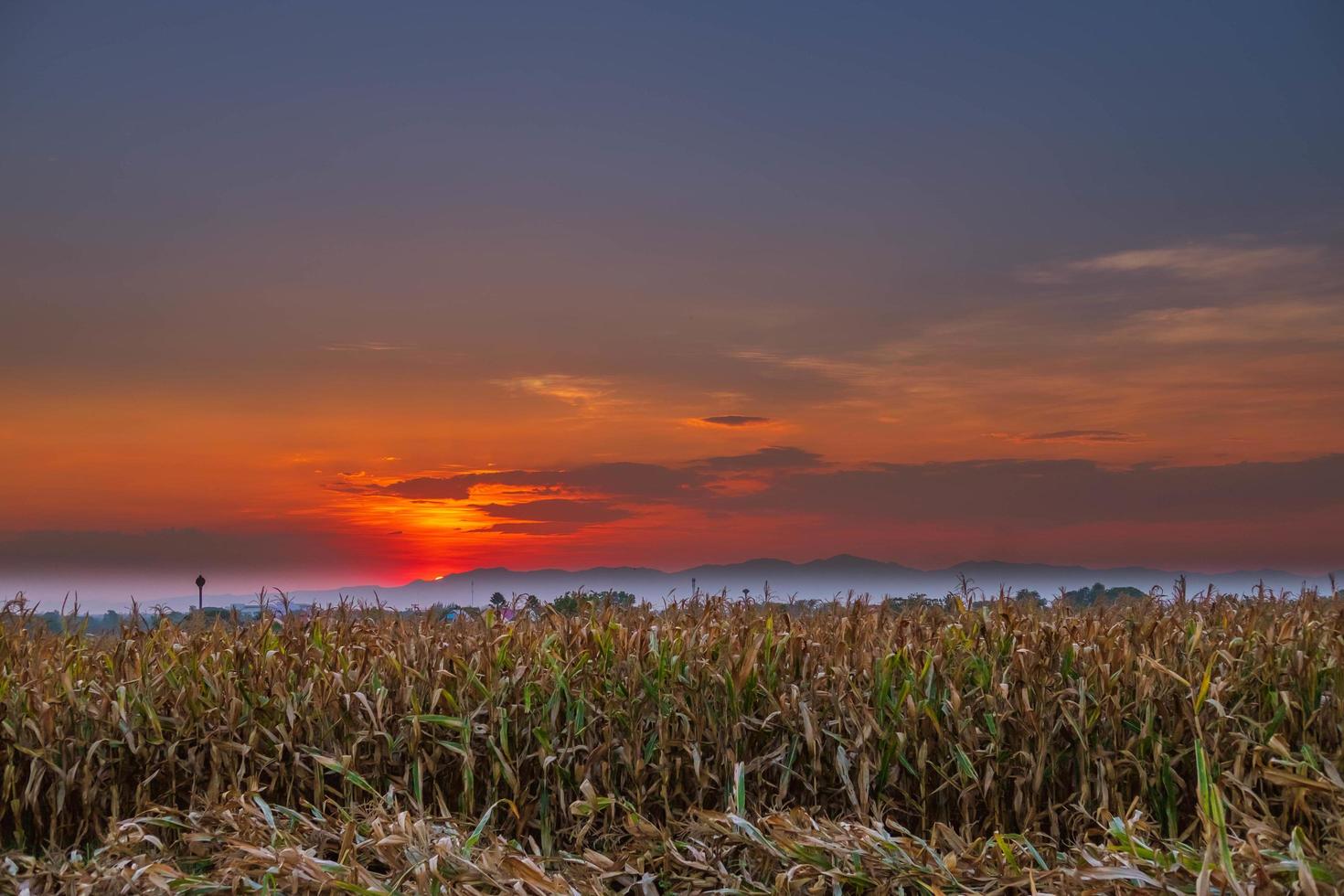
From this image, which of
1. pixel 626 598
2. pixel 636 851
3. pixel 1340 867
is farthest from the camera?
pixel 626 598

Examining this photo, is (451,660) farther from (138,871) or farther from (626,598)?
(138,871)

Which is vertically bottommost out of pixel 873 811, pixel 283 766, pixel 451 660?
pixel 873 811

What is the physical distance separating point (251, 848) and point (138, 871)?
434 mm

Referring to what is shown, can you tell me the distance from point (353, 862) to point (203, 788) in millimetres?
2154

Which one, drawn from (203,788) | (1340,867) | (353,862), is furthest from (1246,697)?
(203,788)

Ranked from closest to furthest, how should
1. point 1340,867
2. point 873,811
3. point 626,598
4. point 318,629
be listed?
point 1340,867 < point 873,811 < point 318,629 < point 626,598

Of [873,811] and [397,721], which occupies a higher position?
[397,721]

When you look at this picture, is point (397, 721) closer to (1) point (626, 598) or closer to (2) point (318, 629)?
(2) point (318, 629)

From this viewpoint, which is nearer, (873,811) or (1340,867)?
(1340,867)

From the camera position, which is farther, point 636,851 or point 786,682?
point 786,682

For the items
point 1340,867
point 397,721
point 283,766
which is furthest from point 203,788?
point 1340,867

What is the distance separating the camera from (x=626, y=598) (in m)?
6.68

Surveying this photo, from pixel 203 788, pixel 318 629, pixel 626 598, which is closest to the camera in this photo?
pixel 203 788

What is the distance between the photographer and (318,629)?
626 centimetres
